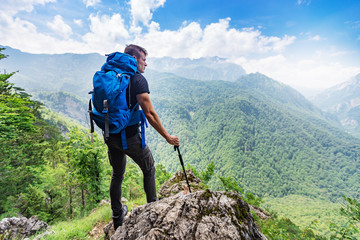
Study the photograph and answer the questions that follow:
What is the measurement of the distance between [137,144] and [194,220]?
1322 millimetres

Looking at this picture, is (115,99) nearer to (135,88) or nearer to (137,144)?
(135,88)

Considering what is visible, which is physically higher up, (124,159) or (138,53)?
(138,53)

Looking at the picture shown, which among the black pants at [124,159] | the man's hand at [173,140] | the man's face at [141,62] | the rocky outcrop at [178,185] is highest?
the man's face at [141,62]

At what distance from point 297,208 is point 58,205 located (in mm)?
140702

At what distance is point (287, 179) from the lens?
166 m

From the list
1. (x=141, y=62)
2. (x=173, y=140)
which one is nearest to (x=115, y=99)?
(x=141, y=62)

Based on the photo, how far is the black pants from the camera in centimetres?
244

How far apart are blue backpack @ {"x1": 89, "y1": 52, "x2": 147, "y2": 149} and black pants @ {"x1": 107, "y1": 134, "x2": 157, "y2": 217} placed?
0.44 ft

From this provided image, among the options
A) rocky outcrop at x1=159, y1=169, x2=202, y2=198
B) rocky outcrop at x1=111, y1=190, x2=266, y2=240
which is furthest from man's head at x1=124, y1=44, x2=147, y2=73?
rocky outcrop at x1=159, y1=169, x2=202, y2=198

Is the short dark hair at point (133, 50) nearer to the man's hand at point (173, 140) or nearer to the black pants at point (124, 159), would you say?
the black pants at point (124, 159)

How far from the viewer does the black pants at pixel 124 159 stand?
2439 mm

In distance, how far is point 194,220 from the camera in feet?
7.27

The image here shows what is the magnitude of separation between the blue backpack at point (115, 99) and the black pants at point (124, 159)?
133mm

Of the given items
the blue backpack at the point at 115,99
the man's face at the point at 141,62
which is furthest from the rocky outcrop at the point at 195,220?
the man's face at the point at 141,62
